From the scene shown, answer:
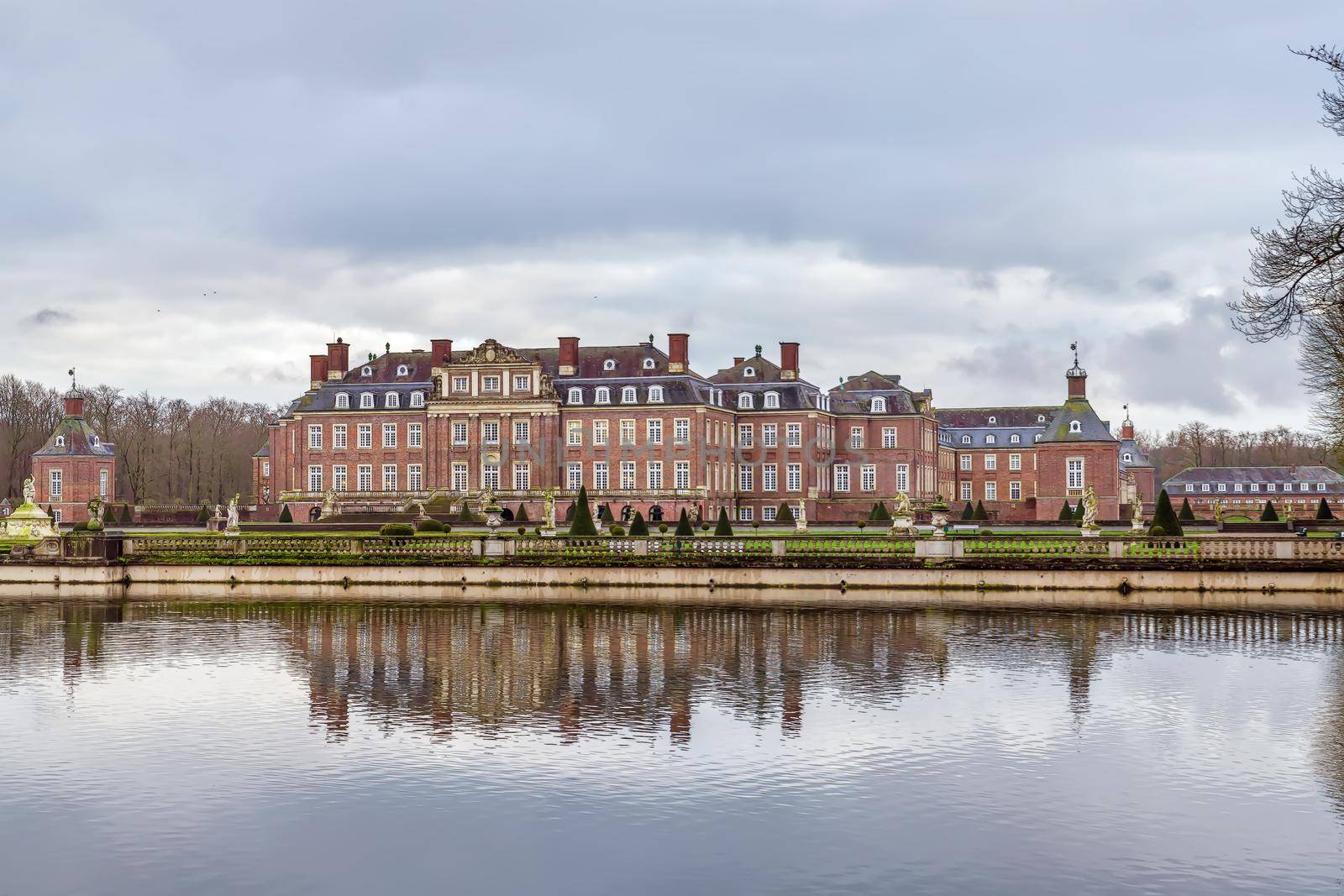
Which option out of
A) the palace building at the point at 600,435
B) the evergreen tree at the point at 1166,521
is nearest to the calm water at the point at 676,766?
the evergreen tree at the point at 1166,521

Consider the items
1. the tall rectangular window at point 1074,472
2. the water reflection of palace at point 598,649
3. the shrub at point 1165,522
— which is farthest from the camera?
the tall rectangular window at point 1074,472

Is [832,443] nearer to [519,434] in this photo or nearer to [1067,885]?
[519,434]

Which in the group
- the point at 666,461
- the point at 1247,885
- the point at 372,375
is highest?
the point at 372,375

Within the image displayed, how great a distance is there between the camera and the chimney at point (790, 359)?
246 feet

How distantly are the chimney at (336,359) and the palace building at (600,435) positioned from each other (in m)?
0.15

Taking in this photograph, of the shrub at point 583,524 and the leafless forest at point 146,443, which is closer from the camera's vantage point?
the shrub at point 583,524

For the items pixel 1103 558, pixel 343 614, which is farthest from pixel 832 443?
pixel 343 614

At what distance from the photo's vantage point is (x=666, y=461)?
70.8m

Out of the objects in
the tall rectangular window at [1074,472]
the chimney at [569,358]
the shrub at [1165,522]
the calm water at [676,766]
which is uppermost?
the chimney at [569,358]

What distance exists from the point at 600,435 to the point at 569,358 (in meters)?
4.67

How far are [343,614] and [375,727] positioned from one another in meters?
13.0

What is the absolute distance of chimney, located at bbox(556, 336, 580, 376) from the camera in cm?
7319

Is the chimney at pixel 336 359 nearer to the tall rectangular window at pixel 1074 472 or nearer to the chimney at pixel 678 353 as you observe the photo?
the chimney at pixel 678 353

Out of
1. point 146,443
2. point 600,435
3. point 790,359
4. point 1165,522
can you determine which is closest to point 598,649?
point 1165,522
